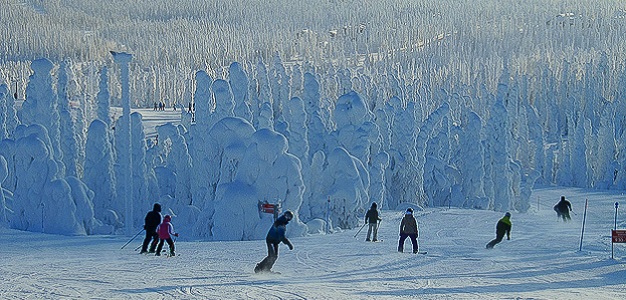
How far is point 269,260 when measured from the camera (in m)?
15.3

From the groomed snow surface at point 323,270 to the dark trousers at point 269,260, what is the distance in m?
0.27

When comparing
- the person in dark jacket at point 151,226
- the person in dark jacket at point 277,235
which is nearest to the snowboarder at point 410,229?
the person in dark jacket at point 277,235

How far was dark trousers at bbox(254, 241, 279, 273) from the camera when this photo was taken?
15109 millimetres

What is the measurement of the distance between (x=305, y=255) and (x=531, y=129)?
75817 mm

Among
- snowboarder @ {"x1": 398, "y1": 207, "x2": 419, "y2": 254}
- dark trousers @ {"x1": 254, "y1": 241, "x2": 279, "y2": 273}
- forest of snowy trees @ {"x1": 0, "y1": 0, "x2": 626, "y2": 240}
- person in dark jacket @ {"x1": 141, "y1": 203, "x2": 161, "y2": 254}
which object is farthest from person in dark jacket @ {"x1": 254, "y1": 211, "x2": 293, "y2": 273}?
forest of snowy trees @ {"x1": 0, "y1": 0, "x2": 626, "y2": 240}

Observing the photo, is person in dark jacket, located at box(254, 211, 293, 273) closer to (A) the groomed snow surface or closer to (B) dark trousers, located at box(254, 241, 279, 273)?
(B) dark trousers, located at box(254, 241, 279, 273)

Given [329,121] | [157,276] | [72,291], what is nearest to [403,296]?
[157,276]

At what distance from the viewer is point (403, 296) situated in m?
13.9

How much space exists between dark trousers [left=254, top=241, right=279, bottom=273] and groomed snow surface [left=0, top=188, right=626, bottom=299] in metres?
0.27

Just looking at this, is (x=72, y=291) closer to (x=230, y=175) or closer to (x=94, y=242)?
(x=94, y=242)

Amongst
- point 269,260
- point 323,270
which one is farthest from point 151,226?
point 323,270

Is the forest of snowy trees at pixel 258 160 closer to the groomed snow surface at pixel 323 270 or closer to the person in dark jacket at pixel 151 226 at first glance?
the groomed snow surface at pixel 323 270

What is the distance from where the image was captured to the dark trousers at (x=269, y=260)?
15109mm

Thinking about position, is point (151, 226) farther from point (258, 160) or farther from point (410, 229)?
point (258, 160)
